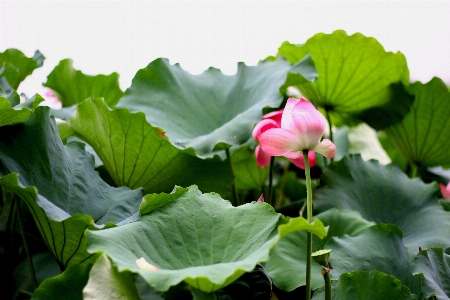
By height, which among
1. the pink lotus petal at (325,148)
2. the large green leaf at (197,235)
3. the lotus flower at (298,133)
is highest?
the lotus flower at (298,133)

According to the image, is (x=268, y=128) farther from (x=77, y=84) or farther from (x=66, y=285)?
(x=77, y=84)

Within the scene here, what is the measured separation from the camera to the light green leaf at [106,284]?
1.49 feet

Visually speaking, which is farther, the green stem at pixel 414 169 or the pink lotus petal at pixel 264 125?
the green stem at pixel 414 169

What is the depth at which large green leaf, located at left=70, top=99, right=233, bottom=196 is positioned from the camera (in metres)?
0.77

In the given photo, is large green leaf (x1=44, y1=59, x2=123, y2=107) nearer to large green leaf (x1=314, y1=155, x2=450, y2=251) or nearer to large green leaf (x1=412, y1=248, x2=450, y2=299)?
large green leaf (x1=314, y1=155, x2=450, y2=251)

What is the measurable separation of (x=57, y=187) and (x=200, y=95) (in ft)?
1.59

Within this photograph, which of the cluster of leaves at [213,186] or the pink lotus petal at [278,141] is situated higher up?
the pink lotus petal at [278,141]

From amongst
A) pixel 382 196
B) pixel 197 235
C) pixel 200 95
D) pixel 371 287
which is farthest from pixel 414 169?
pixel 197 235

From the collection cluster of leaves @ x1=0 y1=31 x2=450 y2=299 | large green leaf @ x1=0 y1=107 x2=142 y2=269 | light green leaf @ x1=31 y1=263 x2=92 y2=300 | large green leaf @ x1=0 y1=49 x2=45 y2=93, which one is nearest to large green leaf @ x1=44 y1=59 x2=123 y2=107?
cluster of leaves @ x1=0 y1=31 x2=450 y2=299

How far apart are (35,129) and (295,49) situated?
2.15ft

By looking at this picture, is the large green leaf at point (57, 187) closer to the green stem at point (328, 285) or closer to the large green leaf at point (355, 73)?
the green stem at point (328, 285)

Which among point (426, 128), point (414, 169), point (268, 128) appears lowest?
point (414, 169)

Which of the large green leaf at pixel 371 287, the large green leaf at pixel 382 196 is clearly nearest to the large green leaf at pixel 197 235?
the large green leaf at pixel 371 287

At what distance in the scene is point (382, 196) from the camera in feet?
3.11
